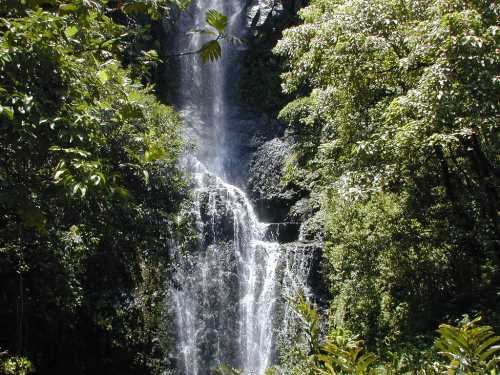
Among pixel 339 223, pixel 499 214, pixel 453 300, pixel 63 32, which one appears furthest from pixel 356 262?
pixel 63 32

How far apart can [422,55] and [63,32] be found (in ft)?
16.3

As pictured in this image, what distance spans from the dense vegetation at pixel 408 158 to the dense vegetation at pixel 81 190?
10.9ft

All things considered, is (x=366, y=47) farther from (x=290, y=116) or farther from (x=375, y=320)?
(x=290, y=116)

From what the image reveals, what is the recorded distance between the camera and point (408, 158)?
719 cm

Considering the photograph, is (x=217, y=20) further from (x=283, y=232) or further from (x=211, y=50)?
(x=283, y=232)

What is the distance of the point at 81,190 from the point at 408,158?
5550 mm

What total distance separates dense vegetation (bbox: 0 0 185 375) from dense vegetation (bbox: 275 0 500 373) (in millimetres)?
3307

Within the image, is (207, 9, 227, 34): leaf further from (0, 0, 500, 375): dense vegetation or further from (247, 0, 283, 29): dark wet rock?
(247, 0, 283, 29): dark wet rock

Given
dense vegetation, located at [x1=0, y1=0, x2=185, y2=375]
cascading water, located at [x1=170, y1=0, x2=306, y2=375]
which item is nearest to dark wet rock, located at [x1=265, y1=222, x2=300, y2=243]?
cascading water, located at [x1=170, y1=0, x2=306, y2=375]

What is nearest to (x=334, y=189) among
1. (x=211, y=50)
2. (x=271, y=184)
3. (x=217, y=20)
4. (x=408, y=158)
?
(x=408, y=158)

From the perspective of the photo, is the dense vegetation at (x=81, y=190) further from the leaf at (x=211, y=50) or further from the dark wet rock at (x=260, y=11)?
the dark wet rock at (x=260, y=11)

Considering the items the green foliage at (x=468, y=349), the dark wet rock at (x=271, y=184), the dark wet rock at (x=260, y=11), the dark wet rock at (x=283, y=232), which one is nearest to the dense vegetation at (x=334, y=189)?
the green foliage at (x=468, y=349)

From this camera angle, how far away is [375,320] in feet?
31.1

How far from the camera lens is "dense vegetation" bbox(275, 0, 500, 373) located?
628 centimetres
